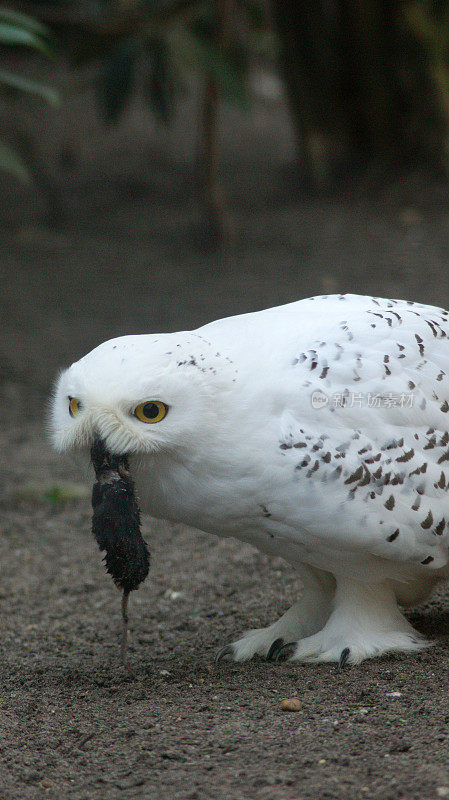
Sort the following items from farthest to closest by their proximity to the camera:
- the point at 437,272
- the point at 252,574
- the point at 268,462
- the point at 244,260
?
the point at 244,260
the point at 437,272
the point at 252,574
the point at 268,462

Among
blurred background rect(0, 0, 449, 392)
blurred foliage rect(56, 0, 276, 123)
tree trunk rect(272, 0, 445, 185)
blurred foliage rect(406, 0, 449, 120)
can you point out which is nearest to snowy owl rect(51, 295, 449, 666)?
blurred background rect(0, 0, 449, 392)

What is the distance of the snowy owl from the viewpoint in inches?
110

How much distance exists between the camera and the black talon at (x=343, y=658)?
10.3 ft

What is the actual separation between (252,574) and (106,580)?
0.68 m

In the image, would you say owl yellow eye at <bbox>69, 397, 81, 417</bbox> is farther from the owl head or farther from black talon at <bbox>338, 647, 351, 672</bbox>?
black talon at <bbox>338, 647, 351, 672</bbox>

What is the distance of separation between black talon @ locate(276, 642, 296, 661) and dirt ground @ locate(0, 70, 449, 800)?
8 cm

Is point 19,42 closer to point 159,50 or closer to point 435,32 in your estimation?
point 159,50

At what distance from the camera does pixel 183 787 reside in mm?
2416

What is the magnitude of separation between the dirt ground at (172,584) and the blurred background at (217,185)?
0.03 m

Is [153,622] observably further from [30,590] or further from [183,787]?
[183,787]

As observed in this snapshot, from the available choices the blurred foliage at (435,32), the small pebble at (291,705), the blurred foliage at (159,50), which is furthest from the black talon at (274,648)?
the blurred foliage at (435,32)

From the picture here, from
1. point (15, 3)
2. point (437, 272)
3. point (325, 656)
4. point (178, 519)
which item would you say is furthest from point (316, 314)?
point (15, 3)

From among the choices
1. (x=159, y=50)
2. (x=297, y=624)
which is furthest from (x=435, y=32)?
(x=297, y=624)

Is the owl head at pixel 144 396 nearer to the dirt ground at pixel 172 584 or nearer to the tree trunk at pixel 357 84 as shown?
the dirt ground at pixel 172 584
